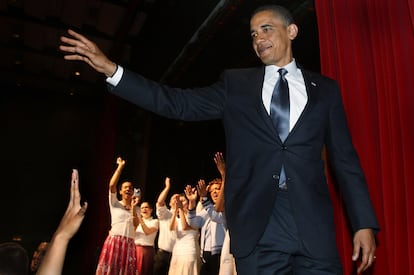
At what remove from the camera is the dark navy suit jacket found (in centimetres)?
111

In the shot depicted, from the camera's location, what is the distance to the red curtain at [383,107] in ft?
4.81

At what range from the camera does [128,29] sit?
690 cm

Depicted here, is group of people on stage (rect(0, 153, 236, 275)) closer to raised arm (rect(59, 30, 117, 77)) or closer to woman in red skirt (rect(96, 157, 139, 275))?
woman in red skirt (rect(96, 157, 139, 275))

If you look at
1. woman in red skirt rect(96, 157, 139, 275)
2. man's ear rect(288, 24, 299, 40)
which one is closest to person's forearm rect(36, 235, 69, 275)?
man's ear rect(288, 24, 299, 40)

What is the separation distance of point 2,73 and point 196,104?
29.2 ft

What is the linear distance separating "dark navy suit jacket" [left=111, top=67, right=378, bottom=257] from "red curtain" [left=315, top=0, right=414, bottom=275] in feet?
1.09

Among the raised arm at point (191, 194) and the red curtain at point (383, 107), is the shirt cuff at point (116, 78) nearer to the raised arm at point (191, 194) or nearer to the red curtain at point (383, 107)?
the red curtain at point (383, 107)

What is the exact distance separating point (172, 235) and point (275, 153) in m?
5.07

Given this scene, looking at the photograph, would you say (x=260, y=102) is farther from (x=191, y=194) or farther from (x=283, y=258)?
(x=191, y=194)

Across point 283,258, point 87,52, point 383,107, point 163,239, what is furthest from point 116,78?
point 163,239

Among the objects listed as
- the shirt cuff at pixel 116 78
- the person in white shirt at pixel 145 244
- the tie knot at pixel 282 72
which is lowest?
the person in white shirt at pixel 145 244

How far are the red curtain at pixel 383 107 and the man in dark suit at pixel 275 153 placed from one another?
1.10 feet

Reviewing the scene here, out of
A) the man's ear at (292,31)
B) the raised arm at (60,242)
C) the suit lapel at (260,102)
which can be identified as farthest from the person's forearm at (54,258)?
the man's ear at (292,31)

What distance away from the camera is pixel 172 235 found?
6000 mm
